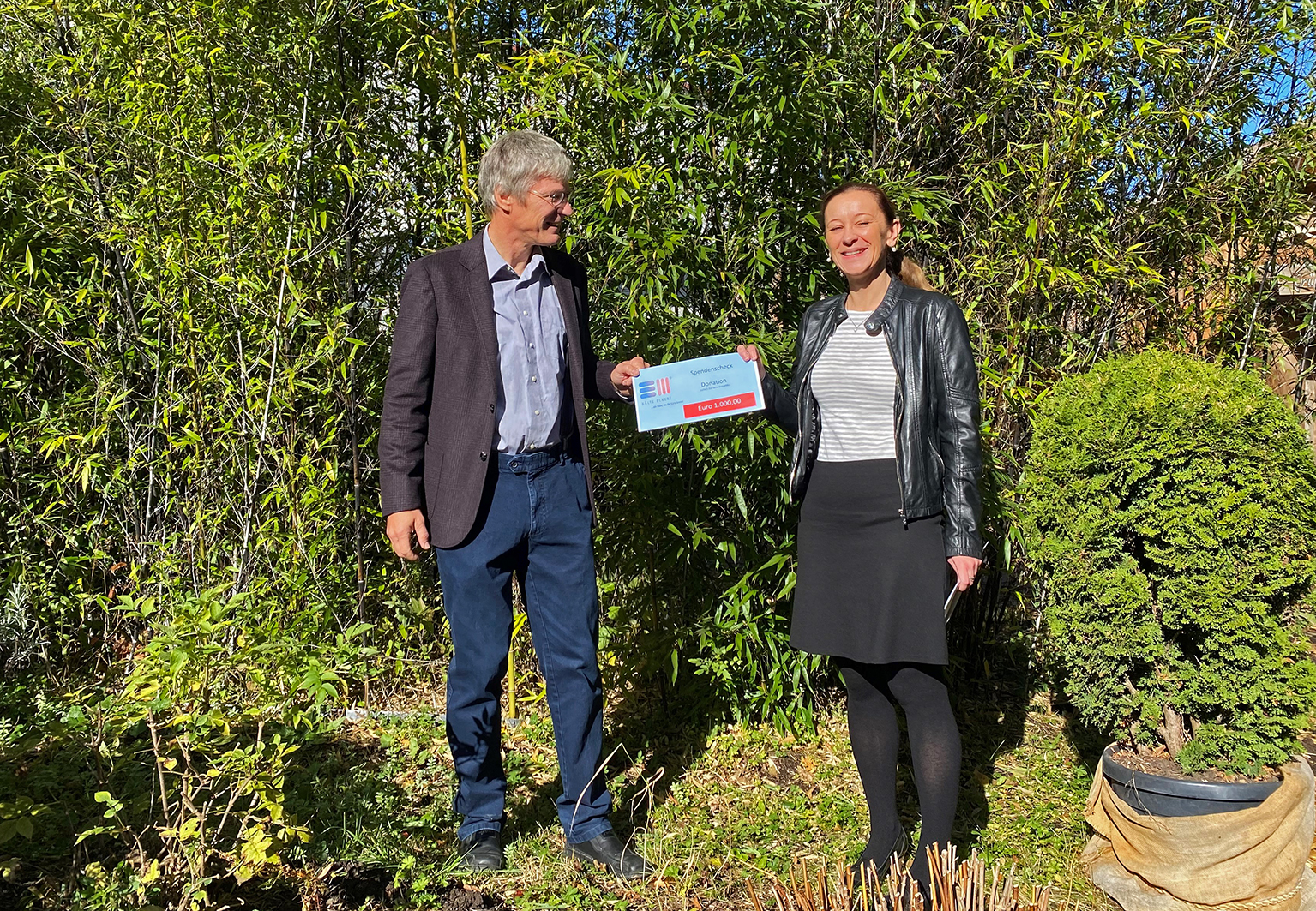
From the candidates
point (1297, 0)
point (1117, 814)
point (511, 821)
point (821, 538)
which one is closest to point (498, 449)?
point (821, 538)

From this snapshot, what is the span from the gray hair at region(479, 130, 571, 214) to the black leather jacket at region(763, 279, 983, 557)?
2.73 ft

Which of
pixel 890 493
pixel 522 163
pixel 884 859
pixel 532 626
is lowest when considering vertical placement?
pixel 884 859

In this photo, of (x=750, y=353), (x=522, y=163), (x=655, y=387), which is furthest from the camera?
(x=750, y=353)

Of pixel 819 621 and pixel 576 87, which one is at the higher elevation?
pixel 576 87

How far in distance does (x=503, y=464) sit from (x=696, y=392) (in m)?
0.50

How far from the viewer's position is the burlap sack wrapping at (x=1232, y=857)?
90.0 inches

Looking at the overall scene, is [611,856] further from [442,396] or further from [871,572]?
[442,396]

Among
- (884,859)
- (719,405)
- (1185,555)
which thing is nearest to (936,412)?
(719,405)

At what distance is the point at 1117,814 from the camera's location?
8.20 feet

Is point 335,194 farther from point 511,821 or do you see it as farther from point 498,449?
point 511,821

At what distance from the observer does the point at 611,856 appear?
243 cm

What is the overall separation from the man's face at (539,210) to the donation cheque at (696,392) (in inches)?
16.2

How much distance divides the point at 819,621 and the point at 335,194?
217 centimetres

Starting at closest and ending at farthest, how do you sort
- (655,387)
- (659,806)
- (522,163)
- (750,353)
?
→ (522,163), (655,387), (750,353), (659,806)
